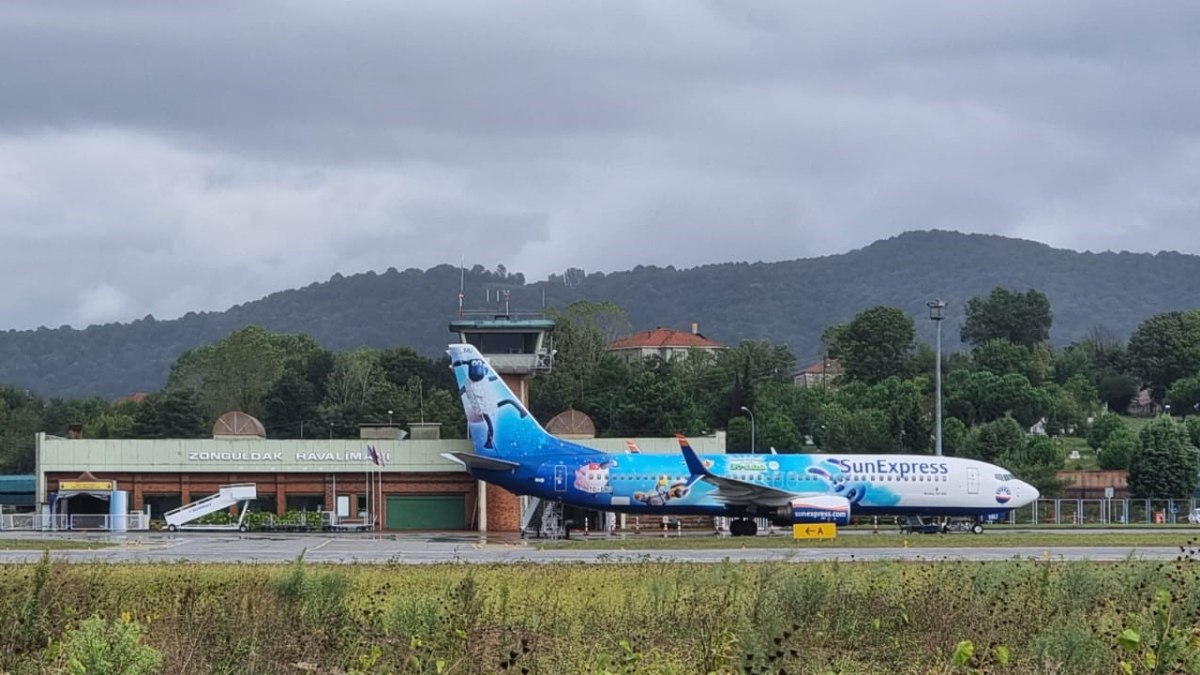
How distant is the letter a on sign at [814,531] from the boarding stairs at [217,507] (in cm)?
2728

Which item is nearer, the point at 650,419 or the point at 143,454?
the point at 143,454

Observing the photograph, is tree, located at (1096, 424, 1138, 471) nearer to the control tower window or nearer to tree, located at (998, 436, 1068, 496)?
tree, located at (998, 436, 1068, 496)

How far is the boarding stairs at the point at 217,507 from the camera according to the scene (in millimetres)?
70438

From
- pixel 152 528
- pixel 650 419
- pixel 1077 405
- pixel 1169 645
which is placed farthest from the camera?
pixel 1077 405

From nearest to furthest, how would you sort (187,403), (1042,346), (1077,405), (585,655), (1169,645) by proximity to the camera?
(1169,645)
(585,655)
(187,403)
(1077,405)
(1042,346)

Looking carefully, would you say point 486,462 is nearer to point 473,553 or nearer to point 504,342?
point 504,342

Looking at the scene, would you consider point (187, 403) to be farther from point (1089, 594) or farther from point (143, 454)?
point (1089, 594)

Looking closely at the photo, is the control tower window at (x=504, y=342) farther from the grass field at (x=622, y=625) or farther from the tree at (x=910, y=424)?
the grass field at (x=622, y=625)

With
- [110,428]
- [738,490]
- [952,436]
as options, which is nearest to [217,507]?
[738,490]

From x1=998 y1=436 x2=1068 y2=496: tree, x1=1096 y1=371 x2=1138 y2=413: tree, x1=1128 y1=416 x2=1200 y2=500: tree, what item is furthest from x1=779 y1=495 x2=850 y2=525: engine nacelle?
x1=1096 y1=371 x2=1138 y2=413: tree

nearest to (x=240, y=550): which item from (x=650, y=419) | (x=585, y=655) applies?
(x=585, y=655)

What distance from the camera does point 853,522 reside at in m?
72.3

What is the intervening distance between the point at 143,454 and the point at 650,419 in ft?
149

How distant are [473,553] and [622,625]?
2290 cm
